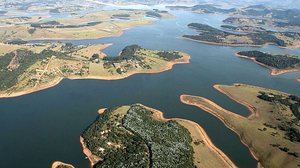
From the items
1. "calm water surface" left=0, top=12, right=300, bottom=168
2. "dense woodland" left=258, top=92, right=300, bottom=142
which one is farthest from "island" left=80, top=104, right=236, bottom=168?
"dense woodland" left=258, top=92, right=300, bottom=142

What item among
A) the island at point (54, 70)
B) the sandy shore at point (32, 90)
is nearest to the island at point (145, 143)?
the sandy shore at point (32, 90)

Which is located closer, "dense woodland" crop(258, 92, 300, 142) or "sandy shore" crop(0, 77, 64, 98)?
"dense woodland" crop(258, 92, 300, 142)

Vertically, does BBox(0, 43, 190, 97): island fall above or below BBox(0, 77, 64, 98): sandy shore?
above

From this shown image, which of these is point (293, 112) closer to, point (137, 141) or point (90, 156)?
point (137, 141)

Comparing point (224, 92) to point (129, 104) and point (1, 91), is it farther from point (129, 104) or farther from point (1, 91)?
point (1, 91)

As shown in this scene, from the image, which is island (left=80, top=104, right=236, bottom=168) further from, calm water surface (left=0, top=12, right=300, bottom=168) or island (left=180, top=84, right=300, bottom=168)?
island (left=180, top=84, right=300, bottom=168)

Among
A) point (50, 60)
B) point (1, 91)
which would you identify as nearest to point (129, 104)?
point (1, 91)
